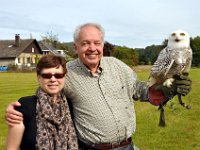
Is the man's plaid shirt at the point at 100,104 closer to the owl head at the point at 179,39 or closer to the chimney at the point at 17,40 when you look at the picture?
the owl head at the point at 179,39

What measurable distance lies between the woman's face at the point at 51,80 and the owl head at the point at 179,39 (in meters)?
0.93

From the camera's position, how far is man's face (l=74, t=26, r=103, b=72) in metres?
3.27

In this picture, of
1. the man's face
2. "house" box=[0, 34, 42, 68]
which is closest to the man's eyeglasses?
the man's face

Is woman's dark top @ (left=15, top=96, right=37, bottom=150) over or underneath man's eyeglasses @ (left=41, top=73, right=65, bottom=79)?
underneath

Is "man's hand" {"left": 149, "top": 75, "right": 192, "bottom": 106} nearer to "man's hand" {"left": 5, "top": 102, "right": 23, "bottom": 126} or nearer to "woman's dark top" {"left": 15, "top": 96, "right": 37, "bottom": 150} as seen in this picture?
"woman's dark top" {"left": 15, "top": 96, "right": 37, "bottom": 150}

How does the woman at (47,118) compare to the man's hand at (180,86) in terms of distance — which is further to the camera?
the man's hand at (180,86)

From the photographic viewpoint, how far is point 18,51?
2307 inches

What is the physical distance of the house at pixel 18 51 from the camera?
57697mm

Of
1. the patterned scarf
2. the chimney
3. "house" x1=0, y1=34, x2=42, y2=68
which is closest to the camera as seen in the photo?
the patterned scarf

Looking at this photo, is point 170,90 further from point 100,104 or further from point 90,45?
point 90,45

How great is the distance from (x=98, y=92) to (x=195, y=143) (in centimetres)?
522

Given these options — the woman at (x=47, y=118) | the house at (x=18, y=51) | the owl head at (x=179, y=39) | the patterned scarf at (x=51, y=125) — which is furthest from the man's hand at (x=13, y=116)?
the house at (x=18, y=51)

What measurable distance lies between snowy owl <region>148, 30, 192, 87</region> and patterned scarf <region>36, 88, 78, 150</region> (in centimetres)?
93

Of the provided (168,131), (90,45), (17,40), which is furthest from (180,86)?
(17,40)
